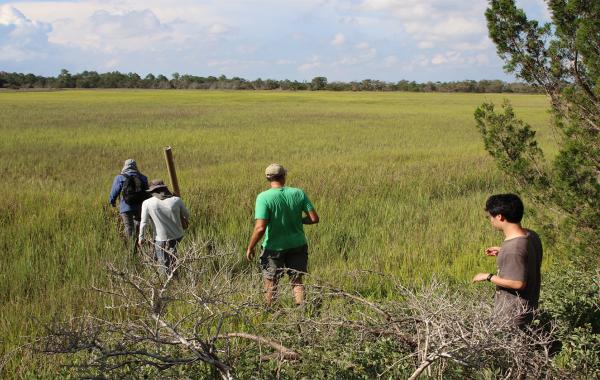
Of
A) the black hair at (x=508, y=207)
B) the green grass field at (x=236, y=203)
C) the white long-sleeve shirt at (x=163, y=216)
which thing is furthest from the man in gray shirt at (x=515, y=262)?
the white long-sleeve shirt at (x=163, y=216)

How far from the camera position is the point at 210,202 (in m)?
9.14

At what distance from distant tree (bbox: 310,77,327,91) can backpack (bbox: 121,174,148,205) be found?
323ft

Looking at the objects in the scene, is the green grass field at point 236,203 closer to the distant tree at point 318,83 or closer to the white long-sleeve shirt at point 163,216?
the white long-sleeve shirt at point 163,216

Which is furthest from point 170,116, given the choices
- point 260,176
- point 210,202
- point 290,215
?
point 290,215

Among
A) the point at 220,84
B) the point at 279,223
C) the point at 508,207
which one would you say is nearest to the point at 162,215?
the point at 279,223

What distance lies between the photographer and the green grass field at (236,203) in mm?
6047

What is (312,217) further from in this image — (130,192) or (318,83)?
(318,83)

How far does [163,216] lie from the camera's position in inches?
226

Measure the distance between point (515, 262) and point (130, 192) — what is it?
188 inches

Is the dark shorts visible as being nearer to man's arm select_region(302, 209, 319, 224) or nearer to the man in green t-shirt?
the man in green t-shirt

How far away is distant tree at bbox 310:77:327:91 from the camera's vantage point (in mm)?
103188

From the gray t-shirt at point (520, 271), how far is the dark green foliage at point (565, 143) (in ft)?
2.19

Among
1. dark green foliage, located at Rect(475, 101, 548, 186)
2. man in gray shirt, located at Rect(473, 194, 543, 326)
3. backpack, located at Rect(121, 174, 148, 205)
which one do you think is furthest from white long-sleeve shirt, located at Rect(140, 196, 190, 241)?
man in gray shirt, located at Rect(473, 194, 543, 326)

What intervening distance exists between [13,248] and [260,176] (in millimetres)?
6191
